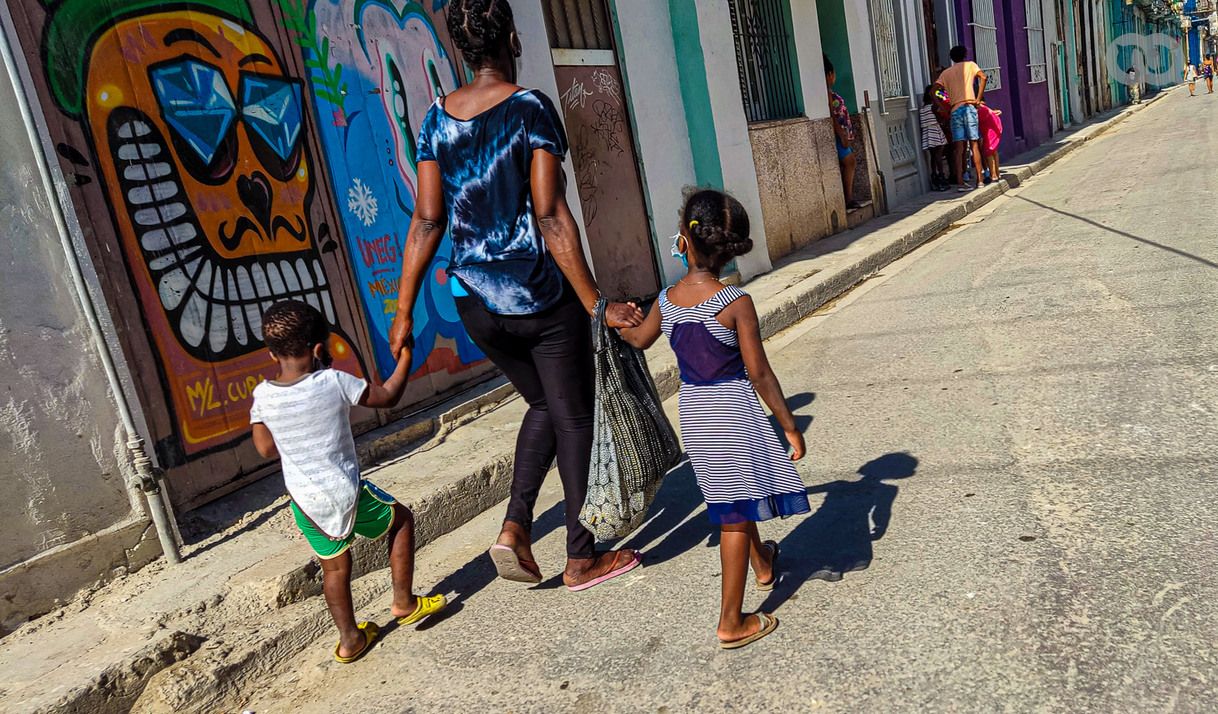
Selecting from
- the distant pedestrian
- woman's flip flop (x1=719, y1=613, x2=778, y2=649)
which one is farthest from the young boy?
the distant pedestrian

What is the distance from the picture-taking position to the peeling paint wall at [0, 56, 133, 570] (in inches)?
133

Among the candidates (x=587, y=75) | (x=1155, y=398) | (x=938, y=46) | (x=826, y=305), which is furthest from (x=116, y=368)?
(x=938, y=46)

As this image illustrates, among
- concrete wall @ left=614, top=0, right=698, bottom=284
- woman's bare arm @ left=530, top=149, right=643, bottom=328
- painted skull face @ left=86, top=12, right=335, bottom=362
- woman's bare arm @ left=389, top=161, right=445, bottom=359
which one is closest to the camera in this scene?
woman's bare arm @ left=530, top=149, right=643, bottom=328

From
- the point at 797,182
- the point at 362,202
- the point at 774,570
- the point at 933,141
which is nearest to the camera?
the point at 774,570

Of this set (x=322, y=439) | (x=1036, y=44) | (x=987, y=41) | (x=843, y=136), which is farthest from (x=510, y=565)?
(x=1036, y=44)

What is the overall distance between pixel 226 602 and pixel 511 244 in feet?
5.38

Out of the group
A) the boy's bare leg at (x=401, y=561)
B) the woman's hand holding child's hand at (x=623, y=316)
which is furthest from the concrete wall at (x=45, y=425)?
the woman's hand holding child's hand at (x=623, y=316)

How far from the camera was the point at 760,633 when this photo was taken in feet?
8.54

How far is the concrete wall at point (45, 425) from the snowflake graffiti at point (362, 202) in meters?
1.71

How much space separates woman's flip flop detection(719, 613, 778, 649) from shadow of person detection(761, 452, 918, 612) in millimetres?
120

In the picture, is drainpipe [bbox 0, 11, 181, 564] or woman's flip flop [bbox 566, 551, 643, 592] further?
drainpipe [bbox 0, 11, 181, 564]

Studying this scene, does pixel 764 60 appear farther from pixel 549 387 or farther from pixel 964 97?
pixel 549 387

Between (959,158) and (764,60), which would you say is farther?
(959,158)

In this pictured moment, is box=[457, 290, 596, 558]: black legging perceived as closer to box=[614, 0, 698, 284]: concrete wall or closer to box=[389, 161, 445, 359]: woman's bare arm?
box=[389, 161, 445, 359]: woman's bare arm
